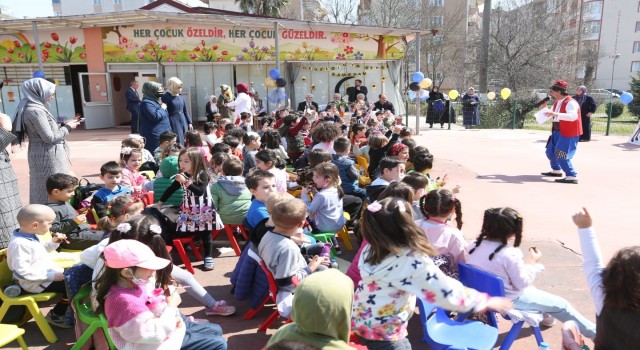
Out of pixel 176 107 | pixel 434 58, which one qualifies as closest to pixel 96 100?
pixel 176 107

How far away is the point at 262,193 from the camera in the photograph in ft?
14.3

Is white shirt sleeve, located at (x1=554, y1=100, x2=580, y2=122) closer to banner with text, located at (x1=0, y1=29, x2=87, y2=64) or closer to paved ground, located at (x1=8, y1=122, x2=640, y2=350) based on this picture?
paved ground, located at (x1=8, y1=122, x2=640, y2=350)

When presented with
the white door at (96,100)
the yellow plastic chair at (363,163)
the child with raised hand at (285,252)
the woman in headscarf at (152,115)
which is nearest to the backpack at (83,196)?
the woman in headscarf at (152,115)

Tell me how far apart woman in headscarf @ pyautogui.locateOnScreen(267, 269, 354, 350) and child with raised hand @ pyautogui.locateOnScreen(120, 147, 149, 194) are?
4126 millimetres

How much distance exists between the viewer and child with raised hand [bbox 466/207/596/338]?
3.09m

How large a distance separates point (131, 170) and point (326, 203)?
257 cm

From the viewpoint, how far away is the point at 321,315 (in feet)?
6.02

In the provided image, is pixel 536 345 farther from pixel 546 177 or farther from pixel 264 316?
pixel 546 177

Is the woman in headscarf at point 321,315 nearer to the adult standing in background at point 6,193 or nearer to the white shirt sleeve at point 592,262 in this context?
the white shirt sleeve at point 592,262

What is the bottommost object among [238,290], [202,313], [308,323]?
[202,313]

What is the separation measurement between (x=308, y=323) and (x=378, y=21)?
123 ft

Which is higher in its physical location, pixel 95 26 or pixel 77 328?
pixel 95 26

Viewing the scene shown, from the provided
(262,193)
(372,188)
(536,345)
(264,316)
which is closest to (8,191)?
(262,193)

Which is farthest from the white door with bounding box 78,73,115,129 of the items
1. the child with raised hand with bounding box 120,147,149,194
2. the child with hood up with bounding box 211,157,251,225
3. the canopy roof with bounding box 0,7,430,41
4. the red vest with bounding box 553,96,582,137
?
the red vest with bounding box 553,96,582,137
